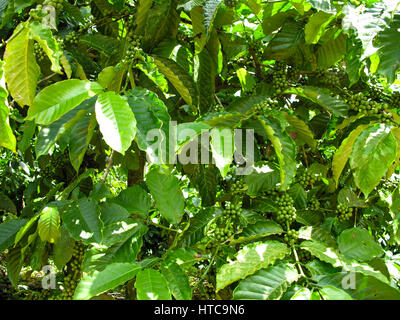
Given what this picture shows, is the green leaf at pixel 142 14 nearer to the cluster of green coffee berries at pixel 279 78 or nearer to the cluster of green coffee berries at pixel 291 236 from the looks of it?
the cluster of green coffee berries at pixel 279 78

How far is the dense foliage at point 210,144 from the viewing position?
946 mm

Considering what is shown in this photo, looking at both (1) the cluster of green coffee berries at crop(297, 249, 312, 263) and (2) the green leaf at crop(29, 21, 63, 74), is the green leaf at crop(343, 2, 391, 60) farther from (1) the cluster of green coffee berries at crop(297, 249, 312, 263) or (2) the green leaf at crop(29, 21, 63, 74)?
(2) the green leaf at crop(29, 21, 63, 74)

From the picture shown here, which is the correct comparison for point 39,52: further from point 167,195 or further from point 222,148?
point 222,148

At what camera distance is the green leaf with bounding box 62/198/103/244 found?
114 cm

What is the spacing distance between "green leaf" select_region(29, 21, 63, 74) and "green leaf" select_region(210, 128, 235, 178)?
0.44 metres

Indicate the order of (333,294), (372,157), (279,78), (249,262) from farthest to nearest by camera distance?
(279,78) → (372,157) → (249,262) → (333,294)

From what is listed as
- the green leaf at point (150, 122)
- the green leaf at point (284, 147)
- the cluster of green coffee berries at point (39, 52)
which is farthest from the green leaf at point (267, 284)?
the cluster of green coffee berries at point (39, 52)

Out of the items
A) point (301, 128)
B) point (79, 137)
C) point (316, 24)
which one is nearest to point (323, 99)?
point (301, 128)

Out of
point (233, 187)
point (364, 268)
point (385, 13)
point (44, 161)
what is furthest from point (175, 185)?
point (44, 161)

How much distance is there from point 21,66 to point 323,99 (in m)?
1.01

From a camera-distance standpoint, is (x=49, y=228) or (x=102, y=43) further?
(x=102, y=43)

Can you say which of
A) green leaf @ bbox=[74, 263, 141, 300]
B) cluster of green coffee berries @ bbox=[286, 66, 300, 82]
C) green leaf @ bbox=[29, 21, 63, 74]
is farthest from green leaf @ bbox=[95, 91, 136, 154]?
cluster of green coffee berries @ bbox=[286, 66, 300, 82]

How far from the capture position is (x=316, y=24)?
1364mm

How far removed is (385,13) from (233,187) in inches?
28.9
